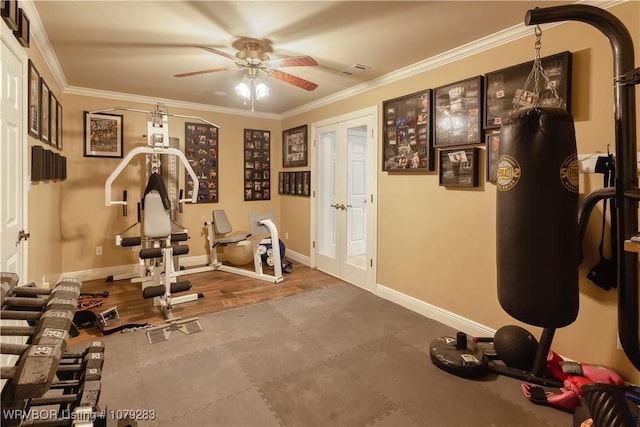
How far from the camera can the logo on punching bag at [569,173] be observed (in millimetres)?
1704

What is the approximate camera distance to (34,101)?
8.32ft

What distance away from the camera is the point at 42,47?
2.90m

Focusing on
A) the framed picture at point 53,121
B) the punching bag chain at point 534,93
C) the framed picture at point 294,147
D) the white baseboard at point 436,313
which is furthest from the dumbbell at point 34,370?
the framed picture at point 294,147

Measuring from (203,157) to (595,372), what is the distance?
5102mm

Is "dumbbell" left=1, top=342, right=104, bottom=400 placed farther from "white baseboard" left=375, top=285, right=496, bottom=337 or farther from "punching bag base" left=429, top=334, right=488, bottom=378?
"white baseboard" left=375, top=285, right=496, bottom=337

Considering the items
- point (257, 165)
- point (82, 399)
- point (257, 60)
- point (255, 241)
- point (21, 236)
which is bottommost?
point (82, 399)

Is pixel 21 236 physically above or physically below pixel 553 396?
above

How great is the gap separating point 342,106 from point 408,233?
2002mm

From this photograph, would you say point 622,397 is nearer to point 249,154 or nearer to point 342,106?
point 342,106

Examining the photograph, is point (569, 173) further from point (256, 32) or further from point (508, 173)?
point (256, 32)

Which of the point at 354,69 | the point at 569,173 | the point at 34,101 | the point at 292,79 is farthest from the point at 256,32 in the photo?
the point at 569,173

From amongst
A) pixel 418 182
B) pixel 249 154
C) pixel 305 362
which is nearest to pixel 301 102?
pixel 249 154

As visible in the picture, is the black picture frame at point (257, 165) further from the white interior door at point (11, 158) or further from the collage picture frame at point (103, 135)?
the white interior door at point (11, 158)

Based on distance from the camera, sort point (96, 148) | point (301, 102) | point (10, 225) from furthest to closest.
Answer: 1. point (301, 102)
2. point (96, 148)
3. point (10, 225)
